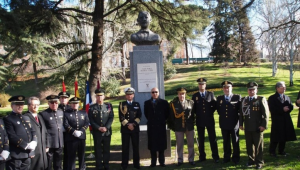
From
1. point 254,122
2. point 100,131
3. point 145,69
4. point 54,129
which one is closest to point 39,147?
point 54,129

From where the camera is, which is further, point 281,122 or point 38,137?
point 281,122

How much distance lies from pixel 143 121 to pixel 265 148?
10.5 feet

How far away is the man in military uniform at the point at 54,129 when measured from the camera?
589 centimetres

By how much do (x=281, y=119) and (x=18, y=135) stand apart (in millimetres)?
5546

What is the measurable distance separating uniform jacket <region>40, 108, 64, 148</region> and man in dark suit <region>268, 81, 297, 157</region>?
4695 mm

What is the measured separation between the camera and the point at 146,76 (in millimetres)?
7531

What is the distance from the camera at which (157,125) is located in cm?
670

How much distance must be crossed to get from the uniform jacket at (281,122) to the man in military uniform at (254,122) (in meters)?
0.87

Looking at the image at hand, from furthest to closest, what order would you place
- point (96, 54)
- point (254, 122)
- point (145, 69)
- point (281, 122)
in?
point (96, 54) < point (145, 69) < point (281, 122) < point (254, 122)

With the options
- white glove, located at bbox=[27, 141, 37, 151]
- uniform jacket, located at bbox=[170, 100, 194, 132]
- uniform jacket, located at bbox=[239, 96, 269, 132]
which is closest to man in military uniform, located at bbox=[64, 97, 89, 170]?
white glove, located at bbox=[27, 141, 37, 151]

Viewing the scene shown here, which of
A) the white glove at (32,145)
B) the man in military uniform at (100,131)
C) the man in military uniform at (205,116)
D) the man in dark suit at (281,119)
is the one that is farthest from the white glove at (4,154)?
the man in dark suit at (281,119)

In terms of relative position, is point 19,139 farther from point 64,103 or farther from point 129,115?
point 129,115

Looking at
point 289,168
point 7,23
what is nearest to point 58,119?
point 7,23

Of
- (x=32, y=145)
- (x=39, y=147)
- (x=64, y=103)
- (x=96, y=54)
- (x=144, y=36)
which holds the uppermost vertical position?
(x=144, y=36)
